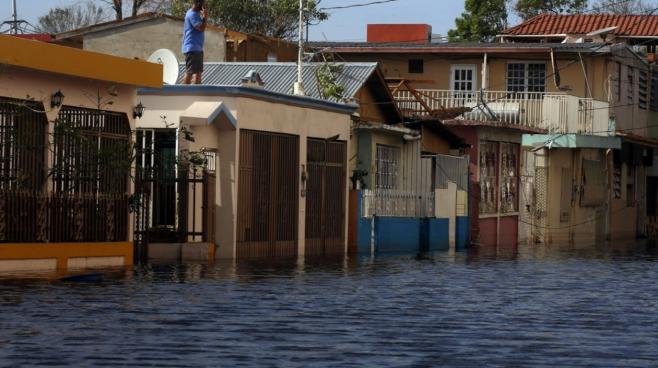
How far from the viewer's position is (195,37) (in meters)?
32.9

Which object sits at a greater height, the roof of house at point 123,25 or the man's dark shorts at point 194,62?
the roof of house at point 123,25

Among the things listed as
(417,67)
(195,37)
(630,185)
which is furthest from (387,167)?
(630,185)

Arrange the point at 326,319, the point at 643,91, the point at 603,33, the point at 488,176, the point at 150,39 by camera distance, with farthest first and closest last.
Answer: the point at 643,91 → the point at 603,33 → the point at 150,39 → the point at 488,176 → the point at 326,319

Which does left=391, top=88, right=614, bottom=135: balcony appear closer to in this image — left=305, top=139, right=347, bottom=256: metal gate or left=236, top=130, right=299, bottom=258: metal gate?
left=305, top=139, right=347, bottom=256: metal gate

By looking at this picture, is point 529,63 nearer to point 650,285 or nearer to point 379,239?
Result: point 379,239

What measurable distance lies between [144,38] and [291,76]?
9435mm

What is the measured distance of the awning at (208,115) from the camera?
1189 inches


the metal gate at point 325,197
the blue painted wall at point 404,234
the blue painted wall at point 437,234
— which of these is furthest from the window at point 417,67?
the metal gate at point 325,197

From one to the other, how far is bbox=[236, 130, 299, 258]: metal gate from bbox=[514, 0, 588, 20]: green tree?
155 ft

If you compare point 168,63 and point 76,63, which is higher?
point 168,63

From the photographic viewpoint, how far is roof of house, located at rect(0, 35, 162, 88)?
2462 cm

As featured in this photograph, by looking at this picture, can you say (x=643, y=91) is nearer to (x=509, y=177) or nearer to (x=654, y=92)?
(x=654, y=92)

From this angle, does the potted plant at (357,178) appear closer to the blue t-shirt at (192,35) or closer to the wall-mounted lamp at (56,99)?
the blue t-shirt at (192,35)

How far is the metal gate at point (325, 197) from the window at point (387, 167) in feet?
9.62
